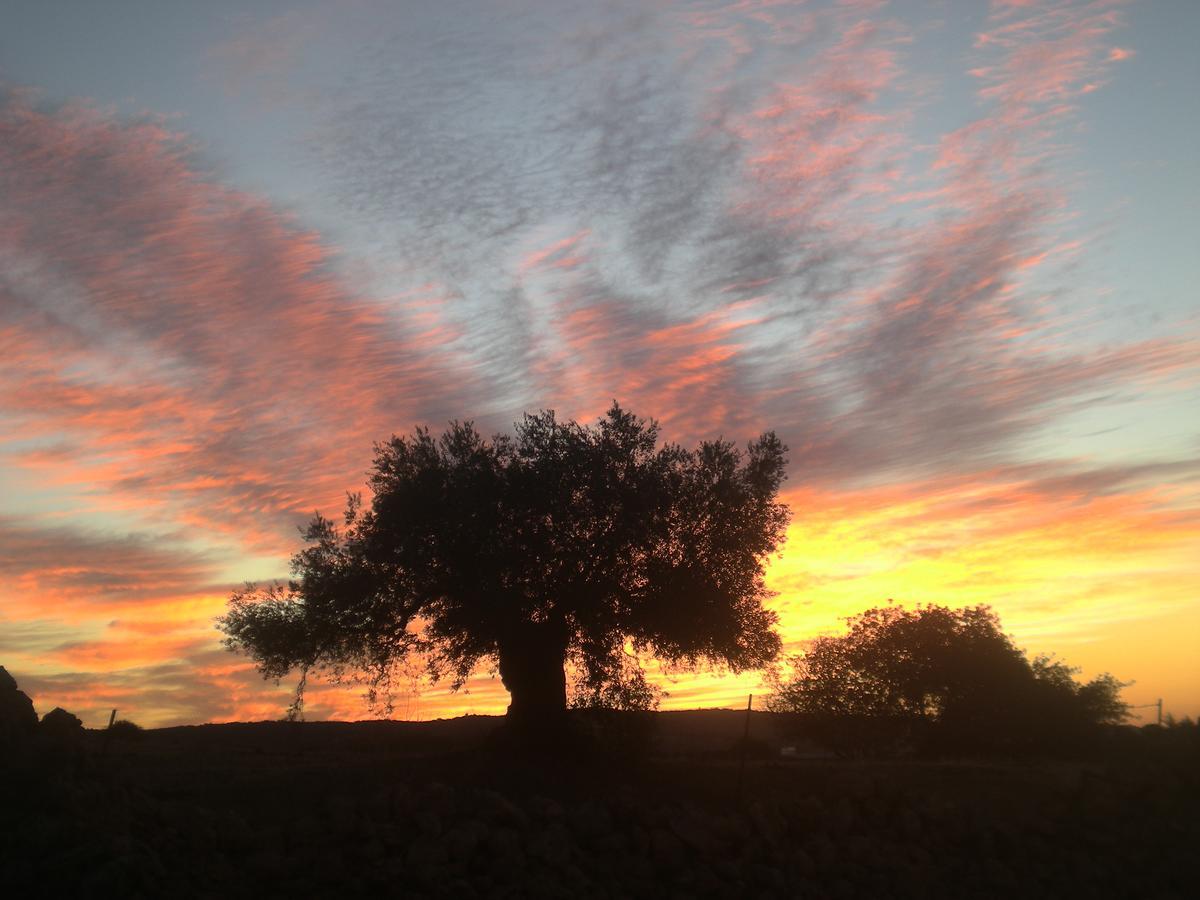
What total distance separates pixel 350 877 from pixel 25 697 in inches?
292

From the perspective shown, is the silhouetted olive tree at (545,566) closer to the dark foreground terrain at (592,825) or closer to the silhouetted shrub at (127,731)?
the dark foreground terrain at (592,825)

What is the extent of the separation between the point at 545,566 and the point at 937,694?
2271 centimetres

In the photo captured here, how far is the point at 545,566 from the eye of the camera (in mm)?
28844

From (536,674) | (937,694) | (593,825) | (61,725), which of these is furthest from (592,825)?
(937,694)

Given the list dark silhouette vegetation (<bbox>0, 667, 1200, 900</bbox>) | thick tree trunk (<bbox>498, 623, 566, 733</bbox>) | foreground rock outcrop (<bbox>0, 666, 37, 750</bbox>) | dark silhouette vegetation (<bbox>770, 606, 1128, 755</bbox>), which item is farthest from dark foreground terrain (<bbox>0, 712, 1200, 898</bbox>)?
dark silhouette vegetation (<bbox>770, 606, 1128, 755</bbox>)

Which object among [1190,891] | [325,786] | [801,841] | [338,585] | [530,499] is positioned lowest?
[1190,891]

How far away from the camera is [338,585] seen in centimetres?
3006

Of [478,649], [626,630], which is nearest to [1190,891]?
[626,630]

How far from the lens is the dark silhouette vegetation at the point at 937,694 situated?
41000 millimetres

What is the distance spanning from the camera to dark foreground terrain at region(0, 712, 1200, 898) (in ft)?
60.8

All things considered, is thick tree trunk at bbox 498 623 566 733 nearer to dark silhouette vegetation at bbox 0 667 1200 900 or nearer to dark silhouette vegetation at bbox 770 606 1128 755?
dark silhouette vegetation at bbox 0 667 1200 900

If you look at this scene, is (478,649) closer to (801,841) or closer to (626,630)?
(626,630)

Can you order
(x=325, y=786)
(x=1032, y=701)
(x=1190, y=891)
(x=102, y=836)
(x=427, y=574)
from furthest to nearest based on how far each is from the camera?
1. (x=1032, y=701)
2. (x=427, y=574)
3. (x=1190, y=891)
4. (x=325, y=786)
5. (x=102, y=836)

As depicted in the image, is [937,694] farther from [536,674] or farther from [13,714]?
[13,714]
